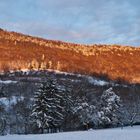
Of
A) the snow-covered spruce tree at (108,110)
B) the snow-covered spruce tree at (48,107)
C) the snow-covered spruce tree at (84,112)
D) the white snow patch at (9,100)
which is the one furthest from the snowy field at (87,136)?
the white snow patch at (9,100)

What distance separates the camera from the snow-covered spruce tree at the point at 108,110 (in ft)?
249

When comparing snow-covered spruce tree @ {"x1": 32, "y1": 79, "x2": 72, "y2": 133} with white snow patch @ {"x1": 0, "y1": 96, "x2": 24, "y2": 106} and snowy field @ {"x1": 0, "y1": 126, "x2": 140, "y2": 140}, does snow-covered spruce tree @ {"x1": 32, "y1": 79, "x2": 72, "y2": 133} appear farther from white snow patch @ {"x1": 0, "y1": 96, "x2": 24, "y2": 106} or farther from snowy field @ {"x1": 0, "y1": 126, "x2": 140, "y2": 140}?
white snow patch @ {"x1": 0, "y1": 96, "x2": 24, "y2": 106}

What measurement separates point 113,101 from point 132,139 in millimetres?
40165

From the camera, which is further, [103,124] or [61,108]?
[103,124]

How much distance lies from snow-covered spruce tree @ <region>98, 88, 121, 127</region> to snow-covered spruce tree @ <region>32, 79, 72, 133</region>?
13149 millimetres

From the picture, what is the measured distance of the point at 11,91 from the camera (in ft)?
552

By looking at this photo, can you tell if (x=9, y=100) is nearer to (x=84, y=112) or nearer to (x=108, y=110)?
(x=108, y=110)

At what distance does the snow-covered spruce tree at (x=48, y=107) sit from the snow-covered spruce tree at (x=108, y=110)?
13.1 m

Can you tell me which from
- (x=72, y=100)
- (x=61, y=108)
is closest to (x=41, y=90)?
(x=61, y=108)

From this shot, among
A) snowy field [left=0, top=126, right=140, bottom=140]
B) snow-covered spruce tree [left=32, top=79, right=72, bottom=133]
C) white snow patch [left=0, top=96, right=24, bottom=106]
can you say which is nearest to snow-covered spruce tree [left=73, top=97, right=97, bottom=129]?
snow-covered spruce tree [left=32, top=79, right=72, bottom=133]

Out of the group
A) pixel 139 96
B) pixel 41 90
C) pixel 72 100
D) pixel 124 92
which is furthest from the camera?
pixel 124 92

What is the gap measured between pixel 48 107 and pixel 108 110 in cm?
1690

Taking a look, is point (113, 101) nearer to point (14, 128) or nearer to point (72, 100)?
point (72, 100)

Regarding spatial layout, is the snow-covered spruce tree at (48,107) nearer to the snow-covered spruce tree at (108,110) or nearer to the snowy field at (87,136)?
the snowy field at (87,136)
